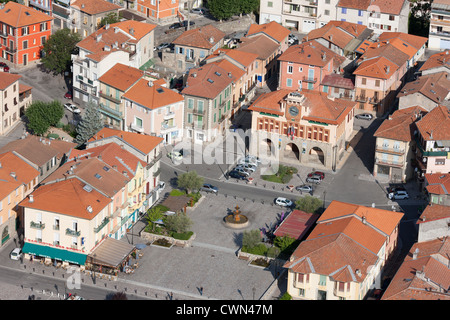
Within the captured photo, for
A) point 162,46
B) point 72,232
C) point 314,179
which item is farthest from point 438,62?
point 72,232

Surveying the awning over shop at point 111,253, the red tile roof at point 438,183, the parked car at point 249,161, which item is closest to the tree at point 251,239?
the awning over shop at point 111,253

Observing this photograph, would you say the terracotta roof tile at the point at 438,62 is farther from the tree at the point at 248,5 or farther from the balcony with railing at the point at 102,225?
the balcony with railing at the point at 102,225

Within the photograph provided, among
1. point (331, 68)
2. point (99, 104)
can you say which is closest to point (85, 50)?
point (99, 104)

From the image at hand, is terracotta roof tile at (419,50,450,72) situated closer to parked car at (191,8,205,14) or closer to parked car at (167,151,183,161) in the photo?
parked car at (167,151,183,161)

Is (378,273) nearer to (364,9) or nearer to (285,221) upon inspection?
(285,221)

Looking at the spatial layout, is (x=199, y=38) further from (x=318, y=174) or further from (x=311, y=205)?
(x=311, y=205)

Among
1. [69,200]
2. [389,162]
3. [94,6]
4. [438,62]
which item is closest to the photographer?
[69,200]
